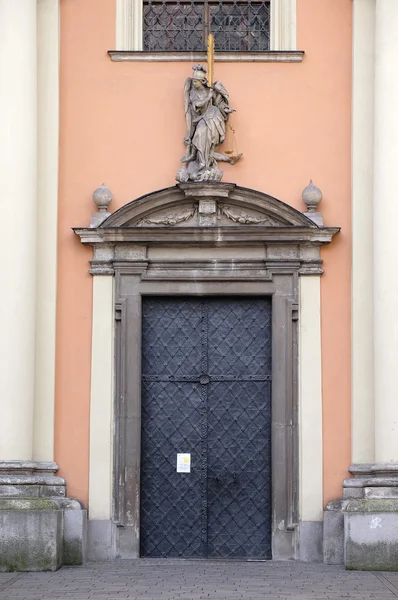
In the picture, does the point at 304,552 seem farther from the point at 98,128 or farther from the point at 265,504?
the point at 98,128

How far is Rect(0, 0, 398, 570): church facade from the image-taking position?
549 inches

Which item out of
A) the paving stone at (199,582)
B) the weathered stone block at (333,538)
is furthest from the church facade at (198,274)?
the paving stone at (199,582)

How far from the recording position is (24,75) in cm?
1402

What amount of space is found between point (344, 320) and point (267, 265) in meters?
1.00

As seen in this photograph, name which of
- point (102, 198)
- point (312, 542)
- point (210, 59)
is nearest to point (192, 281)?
point (102, 198)

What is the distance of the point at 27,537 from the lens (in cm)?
1316

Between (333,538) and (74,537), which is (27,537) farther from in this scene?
(333,538)

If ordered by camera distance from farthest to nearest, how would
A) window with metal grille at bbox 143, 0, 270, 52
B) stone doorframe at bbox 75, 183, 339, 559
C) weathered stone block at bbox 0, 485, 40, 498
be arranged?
1. window with metal grille at bbox 143, 0, 270, 52
2. stone doorframe at bbox 75, 183, 339, 559
3. weathered stone block at bbox 0, 485, 40, 498

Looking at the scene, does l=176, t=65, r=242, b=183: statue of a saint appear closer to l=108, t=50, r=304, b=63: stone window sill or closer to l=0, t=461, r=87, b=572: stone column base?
l=108, t=50, r=304, b=63: stone window sill

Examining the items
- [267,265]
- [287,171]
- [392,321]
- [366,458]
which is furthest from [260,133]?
[366,458]

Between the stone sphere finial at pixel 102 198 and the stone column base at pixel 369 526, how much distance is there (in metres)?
3.92

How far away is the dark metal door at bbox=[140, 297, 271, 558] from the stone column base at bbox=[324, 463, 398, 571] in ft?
2.59

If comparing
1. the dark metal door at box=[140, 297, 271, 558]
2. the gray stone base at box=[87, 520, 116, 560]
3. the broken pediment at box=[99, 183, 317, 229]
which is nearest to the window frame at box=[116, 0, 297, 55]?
the broken pediment at box=[99, 183, 317, 229]

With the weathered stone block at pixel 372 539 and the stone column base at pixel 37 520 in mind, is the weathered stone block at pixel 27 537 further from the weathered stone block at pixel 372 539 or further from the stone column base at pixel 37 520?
the weathered stone block at pixel 372 539
